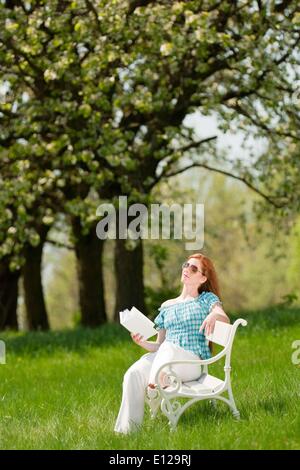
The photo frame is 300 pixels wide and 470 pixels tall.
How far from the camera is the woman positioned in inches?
303

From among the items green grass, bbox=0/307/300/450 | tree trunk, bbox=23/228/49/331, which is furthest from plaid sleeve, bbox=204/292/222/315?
tree trunk, bbox=23/228/49/331

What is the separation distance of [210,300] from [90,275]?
13.2 m

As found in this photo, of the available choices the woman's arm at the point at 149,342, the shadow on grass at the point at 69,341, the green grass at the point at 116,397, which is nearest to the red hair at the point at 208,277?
the woman's arm at the point at 149,342

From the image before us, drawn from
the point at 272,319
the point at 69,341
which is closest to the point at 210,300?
the point at 272,319

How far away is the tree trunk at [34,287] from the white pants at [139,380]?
14950 millimetres

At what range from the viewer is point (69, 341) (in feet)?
52.5

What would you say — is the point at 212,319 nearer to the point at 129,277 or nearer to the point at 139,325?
the point at 139,325

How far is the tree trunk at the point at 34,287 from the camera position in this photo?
2270cm

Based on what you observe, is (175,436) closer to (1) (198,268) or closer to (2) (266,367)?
(1) (198,268)

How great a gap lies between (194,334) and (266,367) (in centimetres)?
335

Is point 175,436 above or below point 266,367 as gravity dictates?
above

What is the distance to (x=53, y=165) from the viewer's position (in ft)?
58.0

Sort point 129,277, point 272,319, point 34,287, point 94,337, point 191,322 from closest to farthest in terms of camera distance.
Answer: point 191,322 < point 272,319 < point 94,337 < point 129,277 < point 34,287
